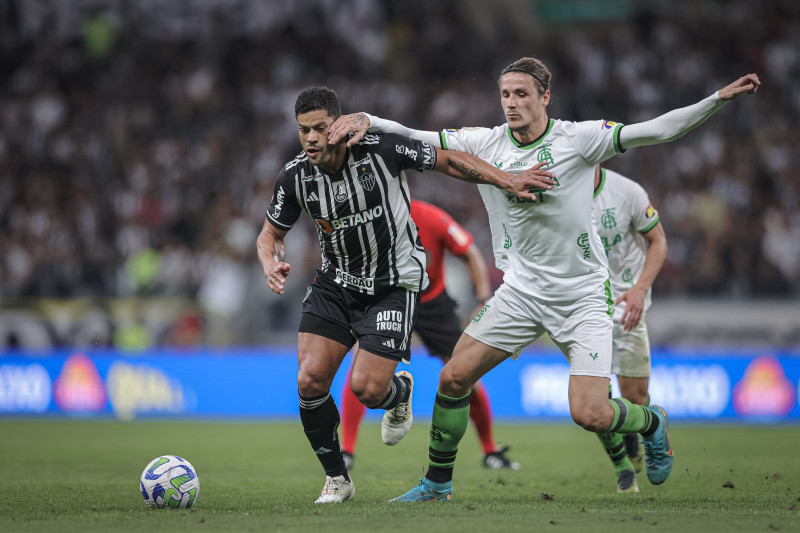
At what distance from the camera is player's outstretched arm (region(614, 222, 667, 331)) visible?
277 inches

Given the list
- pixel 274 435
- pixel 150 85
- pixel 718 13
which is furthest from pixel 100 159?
pixel 718 13

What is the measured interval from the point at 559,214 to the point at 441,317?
2643 millimetres

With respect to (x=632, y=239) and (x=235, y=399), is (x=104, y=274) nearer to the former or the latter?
(x=235, y=399)

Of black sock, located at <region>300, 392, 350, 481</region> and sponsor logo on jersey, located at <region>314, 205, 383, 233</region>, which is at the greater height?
sponsor logo on jersey, located at <region>314, 205, 383, 233</region>

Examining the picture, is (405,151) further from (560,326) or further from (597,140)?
(560,326)

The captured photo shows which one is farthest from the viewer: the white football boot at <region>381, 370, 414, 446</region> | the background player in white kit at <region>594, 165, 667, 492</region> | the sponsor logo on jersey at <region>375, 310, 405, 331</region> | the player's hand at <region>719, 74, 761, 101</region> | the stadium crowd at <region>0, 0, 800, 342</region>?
the stadium crowd at <region>0, 0, 800, 342</region>

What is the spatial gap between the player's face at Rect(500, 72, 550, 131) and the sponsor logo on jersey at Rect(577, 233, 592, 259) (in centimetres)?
77

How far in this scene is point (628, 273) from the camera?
7.79 meters

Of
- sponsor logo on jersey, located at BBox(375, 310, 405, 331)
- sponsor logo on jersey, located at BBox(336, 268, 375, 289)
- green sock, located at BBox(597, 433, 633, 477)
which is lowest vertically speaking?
green sock, located at BBox(597, 433, 633, 477)

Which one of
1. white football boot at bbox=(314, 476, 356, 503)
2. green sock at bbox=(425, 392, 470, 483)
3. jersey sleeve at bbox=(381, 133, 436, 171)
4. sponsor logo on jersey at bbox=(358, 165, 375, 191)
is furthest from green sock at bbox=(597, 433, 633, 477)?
sponsor logo on jersey at bbox=(358, 165, 375, 191)

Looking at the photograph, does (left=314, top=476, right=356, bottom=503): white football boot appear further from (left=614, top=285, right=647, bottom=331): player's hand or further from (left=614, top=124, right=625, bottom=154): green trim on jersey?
(left=614, top=124, right=625, bottom=154): green trim on jersey

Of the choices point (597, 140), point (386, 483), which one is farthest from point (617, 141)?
point (386, 483)

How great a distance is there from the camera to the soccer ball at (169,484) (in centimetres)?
609

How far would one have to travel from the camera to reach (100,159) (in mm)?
20188
